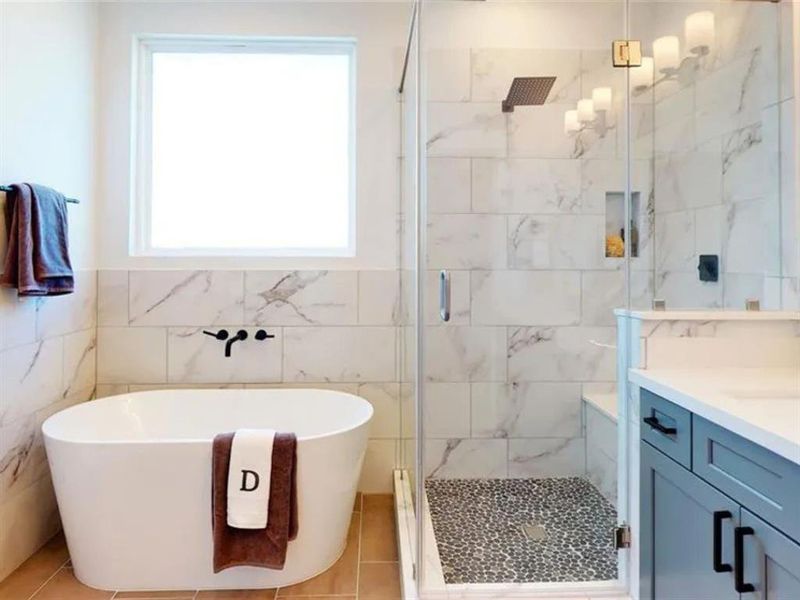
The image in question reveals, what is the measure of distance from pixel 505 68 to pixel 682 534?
7.56ft

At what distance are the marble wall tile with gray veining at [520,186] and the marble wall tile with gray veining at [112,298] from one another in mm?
1951

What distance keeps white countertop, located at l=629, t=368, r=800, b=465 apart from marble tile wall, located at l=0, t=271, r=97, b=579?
7.89ft

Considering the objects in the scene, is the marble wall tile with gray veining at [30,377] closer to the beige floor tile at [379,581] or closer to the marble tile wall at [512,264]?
the beige floor tile at [379,581]

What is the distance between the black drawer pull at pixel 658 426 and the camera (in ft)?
4.81

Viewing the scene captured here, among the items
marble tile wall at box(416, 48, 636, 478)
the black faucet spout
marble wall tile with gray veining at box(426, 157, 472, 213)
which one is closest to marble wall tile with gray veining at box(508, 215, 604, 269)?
marble tile wall at box(416, 48, 636, 478)

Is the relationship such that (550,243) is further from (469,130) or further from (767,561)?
(767,561)

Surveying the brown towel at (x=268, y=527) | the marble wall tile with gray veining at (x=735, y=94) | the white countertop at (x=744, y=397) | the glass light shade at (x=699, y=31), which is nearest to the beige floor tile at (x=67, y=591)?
the brown towel at (x=268, y=527)

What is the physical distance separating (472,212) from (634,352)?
1.27m

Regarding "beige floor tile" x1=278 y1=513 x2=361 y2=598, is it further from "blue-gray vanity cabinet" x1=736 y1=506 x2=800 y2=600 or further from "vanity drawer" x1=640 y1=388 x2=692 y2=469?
"blue-gray vanity cabinet" x1=736 y1=506 x2=800 y2=600

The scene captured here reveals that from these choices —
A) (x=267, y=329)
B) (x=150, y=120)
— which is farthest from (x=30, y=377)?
(x=150, y=120)

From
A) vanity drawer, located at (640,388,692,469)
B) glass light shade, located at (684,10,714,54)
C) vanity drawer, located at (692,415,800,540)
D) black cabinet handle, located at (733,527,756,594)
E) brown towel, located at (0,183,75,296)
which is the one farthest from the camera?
glass light shade, located at (684,10,714,54)

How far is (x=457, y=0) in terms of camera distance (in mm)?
2588

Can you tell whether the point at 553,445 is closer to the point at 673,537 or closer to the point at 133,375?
the point at 673,537

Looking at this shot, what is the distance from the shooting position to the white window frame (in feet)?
9.26
